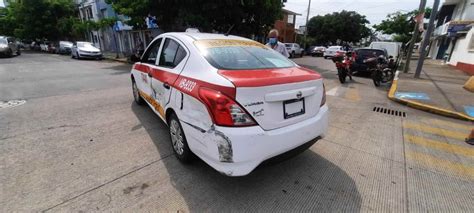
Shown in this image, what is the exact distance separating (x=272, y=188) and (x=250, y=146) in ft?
2.51

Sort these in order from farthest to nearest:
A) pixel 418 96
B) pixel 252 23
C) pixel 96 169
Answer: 1. pixel 252 23
2. pixel 418 96
3. pixel 96 169

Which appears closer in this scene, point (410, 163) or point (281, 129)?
point (281, 129)

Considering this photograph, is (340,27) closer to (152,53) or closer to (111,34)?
(111,34)

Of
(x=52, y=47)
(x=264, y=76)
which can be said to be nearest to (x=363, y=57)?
(x=264, y=76)

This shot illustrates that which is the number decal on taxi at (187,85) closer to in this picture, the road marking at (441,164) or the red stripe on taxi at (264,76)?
the red stripe on taxi at (264,76)

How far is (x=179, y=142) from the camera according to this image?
9.52ft

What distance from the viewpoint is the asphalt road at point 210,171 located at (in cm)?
231

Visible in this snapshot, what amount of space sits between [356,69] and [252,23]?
7190mm

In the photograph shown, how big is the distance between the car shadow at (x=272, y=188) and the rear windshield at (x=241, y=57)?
1151mm

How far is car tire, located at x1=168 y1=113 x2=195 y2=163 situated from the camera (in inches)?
108

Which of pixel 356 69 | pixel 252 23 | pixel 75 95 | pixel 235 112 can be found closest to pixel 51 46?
pixel 252 23

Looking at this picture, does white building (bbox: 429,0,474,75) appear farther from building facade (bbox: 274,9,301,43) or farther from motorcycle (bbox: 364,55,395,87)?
building facade (bbox: 274,9,301,43)

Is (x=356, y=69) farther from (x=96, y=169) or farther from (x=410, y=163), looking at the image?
(x=96, y=169)

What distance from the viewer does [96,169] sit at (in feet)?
9.25
